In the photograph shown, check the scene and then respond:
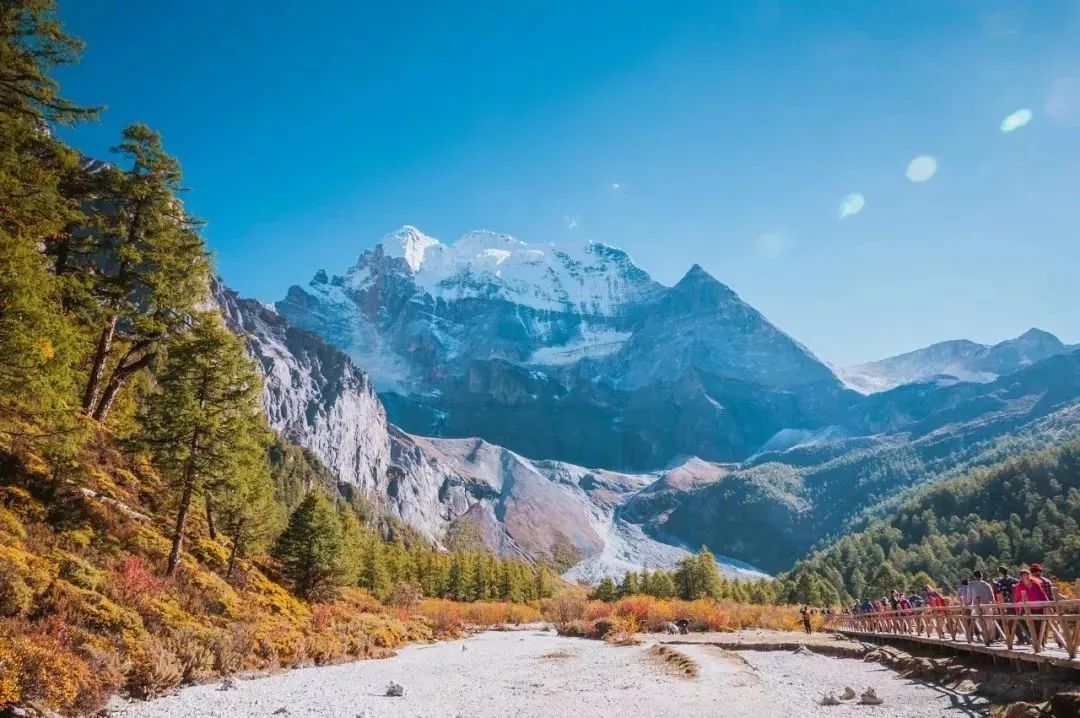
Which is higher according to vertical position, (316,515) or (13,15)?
(13,15)

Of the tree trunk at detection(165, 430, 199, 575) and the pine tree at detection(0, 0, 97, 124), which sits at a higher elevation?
the pine tree at detection(0, 0, 97, 124)

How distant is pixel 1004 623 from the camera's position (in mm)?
16781

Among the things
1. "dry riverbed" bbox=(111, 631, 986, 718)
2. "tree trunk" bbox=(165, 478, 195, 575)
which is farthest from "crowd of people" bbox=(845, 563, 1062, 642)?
"tree trunk" bbox=(165, 478, 195, 575)

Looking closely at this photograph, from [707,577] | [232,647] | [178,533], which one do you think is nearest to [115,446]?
[178,533]

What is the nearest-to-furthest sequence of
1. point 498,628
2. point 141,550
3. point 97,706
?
point 97,706 < point 141,550 < point 498,628

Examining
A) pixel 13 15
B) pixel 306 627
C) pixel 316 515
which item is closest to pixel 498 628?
pixel 316 515

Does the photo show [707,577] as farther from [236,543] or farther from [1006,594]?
[1006,594]

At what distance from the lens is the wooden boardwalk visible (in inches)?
550

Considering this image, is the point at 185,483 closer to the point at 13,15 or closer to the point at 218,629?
the point at 218,629

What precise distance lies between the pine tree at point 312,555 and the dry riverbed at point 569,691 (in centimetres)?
1134

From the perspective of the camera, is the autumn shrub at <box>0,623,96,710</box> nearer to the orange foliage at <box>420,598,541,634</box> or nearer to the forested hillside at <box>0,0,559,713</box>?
the forested hillside at <box>0,0,559,713</box>

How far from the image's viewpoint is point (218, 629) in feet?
69.4

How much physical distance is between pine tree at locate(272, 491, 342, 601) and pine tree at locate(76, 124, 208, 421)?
1670 centimetres

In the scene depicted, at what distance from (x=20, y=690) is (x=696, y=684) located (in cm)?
1794
